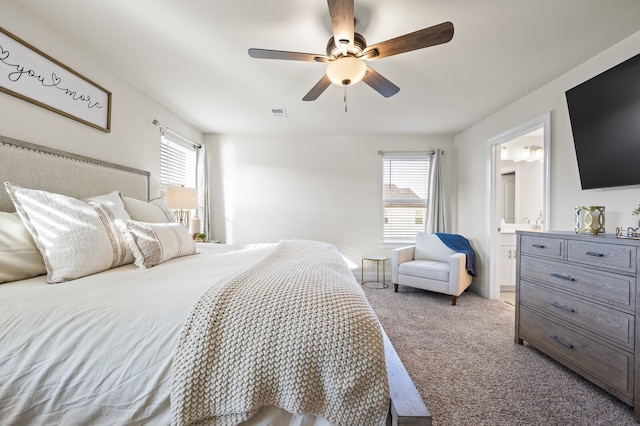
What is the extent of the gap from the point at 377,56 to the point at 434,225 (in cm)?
312

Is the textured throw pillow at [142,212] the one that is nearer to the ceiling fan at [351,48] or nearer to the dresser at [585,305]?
the ceiling fan at [351,48]

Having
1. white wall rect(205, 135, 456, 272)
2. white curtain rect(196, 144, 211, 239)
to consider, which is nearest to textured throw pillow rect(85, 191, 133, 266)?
white curtain rect(196, 144, 211, 239)

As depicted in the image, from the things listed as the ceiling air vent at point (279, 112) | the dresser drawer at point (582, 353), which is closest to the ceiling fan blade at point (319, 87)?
the ceiling air vent at point (279, 112)

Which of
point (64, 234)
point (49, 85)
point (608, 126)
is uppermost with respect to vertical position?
point (49, 85)

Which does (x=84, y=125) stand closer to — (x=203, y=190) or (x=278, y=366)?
(x=203, y=190)

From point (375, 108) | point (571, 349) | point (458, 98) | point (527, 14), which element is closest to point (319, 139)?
point (375, 108)

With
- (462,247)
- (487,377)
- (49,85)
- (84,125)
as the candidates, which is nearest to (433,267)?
(462,247)

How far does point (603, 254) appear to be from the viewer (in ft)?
5.08

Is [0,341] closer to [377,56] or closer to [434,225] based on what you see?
[377,56]

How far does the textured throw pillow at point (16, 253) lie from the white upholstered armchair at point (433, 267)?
3445mm

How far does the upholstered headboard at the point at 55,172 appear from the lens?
150 centimetres

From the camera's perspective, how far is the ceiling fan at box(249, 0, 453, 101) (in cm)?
138

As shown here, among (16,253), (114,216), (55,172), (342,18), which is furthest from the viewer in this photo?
(55,172)

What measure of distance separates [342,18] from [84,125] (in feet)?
7.28
